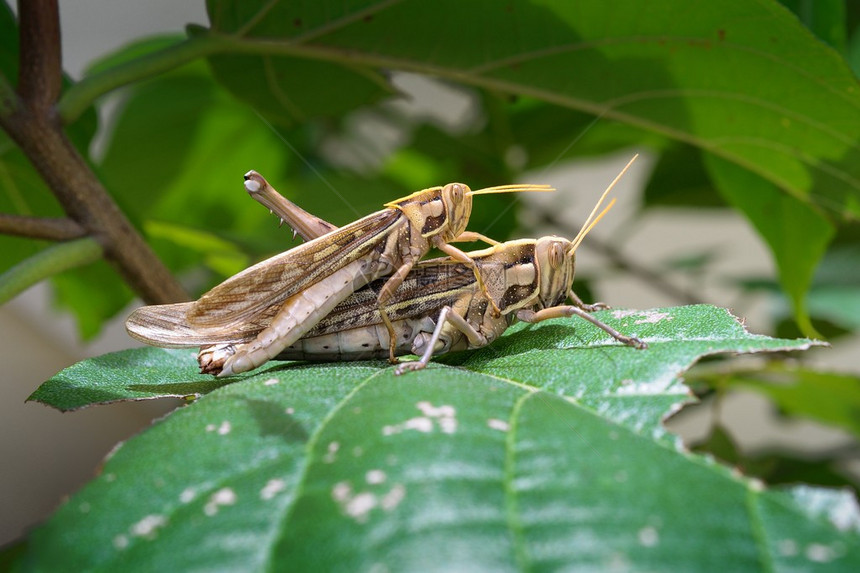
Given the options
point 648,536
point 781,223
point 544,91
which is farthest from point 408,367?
point 781,223

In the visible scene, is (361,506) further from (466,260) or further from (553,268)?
(553,268)

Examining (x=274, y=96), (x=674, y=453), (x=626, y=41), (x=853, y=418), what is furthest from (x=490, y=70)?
(x=853, y=418)

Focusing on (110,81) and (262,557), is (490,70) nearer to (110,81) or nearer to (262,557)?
(110,81)

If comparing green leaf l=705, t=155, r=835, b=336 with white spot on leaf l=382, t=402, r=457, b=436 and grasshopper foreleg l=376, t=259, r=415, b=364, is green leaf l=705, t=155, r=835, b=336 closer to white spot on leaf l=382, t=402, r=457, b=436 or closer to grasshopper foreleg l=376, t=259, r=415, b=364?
grasshopper foreleg l=376, t=259, r=415, b=364

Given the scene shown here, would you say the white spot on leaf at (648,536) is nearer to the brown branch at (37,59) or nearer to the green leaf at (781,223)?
the brown branch at (37,59)

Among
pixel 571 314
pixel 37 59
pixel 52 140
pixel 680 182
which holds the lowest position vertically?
pixel 680 182

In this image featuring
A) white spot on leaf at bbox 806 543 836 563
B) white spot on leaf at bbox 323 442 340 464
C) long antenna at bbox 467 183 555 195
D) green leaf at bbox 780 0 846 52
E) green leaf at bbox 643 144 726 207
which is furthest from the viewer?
green leaf at bbox 643 144 726 207

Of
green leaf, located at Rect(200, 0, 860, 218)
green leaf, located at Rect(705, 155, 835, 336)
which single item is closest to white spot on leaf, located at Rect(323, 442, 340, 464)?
green leaf, located at Rect(200, 0, 860, 218)
